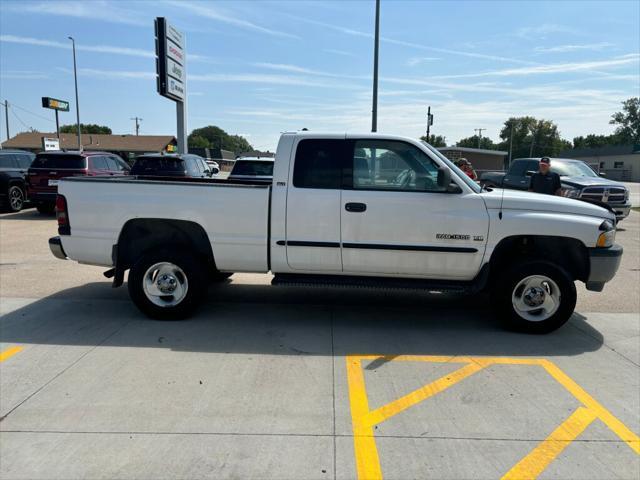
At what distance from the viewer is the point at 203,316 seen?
5.41m

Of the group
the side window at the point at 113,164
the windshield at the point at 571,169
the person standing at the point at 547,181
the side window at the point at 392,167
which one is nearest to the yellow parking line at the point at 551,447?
the side window at the point at 392,167

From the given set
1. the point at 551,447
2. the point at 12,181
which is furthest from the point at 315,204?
the point at 12,181

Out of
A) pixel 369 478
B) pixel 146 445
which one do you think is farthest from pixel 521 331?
pixel 146 445

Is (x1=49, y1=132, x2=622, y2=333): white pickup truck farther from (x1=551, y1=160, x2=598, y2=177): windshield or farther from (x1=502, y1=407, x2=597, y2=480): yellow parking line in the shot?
(x1=551, y1=160, x2=598, y2=177): windshield

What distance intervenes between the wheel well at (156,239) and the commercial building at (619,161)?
7270cm

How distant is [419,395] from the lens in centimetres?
369

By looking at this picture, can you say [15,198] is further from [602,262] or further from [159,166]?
[602,262]

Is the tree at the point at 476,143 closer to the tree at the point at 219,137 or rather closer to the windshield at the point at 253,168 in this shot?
the tree at the point at 219,137

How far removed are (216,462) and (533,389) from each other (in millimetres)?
2539

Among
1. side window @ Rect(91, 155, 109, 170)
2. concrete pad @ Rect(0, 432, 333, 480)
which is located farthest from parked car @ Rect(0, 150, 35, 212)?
concrete pad @ Rect(0, 432, 333, 480)

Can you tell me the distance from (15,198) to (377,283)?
46.0 feet

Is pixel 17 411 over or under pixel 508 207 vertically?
under

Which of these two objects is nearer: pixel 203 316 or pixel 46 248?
pixel 203 316

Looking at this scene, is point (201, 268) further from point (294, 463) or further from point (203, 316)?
point (294, 463)
